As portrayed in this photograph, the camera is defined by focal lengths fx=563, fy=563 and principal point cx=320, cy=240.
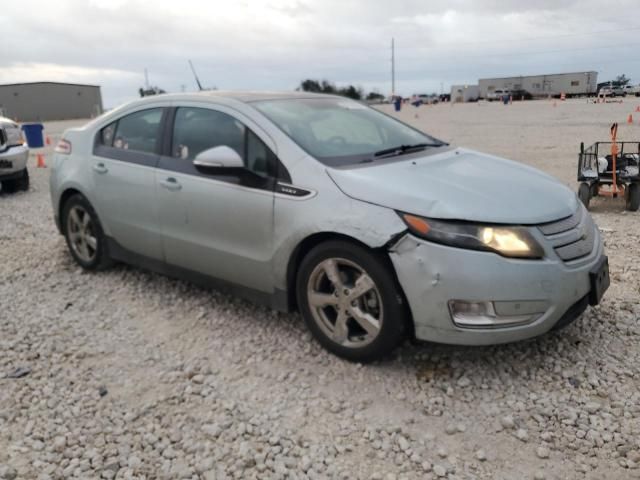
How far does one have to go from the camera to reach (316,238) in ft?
10.9

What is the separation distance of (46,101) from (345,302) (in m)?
66.7

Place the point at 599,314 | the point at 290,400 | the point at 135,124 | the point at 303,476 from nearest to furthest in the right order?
the point at 303,476, the point at 290,400, the point at 599,314, the point at 135,124

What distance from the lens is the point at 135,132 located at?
4.51m

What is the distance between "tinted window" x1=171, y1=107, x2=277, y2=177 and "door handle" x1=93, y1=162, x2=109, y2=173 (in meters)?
0.80

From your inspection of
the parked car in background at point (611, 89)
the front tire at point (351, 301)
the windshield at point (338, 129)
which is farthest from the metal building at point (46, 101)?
the front tire at point (351, 301)

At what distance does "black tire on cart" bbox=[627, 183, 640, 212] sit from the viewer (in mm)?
6996

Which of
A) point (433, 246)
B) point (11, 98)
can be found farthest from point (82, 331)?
point (11, 98)

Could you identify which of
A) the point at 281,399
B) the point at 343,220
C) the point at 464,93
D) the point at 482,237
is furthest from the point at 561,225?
the point at 464,93

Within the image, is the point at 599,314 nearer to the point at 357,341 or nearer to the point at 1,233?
the point at 357,341

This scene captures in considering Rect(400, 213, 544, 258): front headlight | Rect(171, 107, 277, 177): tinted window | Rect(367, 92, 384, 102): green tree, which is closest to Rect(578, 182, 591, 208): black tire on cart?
Rect(400, 213, 544, 258): front headlight

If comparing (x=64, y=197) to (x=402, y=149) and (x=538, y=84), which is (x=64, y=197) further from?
(x=538, y=84)

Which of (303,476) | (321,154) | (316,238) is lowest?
(303,476)

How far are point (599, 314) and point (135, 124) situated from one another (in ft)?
12.4

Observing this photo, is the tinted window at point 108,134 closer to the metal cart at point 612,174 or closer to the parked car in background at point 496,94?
the metal cart at point 612,174
